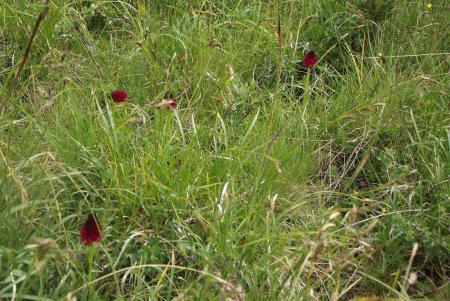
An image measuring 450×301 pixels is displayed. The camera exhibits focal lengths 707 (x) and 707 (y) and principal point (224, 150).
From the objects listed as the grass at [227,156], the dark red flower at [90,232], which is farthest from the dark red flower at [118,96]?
the dark red flower at [90,232]

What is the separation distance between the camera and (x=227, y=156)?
7.86ft

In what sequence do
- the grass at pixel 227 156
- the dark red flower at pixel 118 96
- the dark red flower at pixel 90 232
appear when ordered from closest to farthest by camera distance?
1. the dark red flower at pixel 90 232
2. the grass at pixel 227 156
3. the dark red flower at pixel 118 96

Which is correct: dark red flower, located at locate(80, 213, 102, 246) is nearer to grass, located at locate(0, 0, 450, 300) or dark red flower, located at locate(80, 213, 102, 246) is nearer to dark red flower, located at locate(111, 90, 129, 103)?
Result: grass, located at locate(0, 0, 450, 300)

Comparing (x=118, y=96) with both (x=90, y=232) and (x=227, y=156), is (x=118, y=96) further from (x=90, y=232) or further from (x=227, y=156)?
(x=90, y=232)

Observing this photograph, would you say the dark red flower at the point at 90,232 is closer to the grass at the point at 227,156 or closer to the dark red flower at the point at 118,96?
the grass at the point at 227,156

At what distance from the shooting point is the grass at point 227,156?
76.6 inches

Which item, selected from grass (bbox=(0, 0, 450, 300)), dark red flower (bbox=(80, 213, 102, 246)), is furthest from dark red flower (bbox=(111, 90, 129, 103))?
dark red flower (bbox=(80, 213, 102, 246))

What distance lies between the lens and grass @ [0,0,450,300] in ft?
6.39

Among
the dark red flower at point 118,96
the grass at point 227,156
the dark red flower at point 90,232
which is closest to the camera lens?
the dark red flower at point 90,232

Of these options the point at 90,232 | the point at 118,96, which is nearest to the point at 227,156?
the point at 118,96

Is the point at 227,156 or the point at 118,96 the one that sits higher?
the point at 118,96

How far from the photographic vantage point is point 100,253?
6.66 feet

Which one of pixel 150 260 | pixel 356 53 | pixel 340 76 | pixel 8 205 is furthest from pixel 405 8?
pixel 8 205

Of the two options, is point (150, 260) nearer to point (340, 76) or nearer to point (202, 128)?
point (202, 128)
